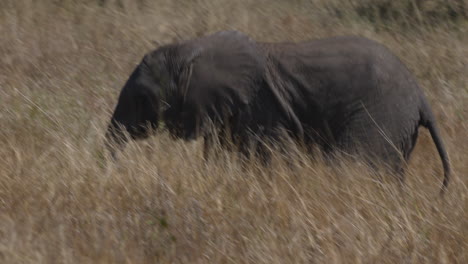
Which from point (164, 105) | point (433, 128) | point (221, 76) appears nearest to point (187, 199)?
point (164, 105)

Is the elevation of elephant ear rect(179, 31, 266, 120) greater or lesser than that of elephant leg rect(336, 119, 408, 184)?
greater

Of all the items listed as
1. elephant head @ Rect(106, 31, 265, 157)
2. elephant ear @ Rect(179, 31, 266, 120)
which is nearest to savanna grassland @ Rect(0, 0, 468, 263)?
elephant head @ Rect(106, 31, 265, 157)

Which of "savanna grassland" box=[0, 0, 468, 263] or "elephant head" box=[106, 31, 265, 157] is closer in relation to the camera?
"savanna grassland" box=[0, 0, 468, 263]

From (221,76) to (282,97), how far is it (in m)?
0.41

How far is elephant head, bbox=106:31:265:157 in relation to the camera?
6332 mm

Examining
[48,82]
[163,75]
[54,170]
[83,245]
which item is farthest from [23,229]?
[48,82]

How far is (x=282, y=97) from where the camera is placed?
6312 millimetres

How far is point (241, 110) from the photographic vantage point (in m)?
6.36

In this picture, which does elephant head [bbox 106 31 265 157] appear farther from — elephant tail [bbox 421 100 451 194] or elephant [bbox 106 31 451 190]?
elephant tail [bbox 421 100 451 194]

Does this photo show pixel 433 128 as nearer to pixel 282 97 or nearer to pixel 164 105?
pixel 282 97

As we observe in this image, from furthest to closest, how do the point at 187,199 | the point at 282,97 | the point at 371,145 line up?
1. the point at 282,97
2. the point at 371,145
3. the point at 187,199

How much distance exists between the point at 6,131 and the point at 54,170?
1076 mm

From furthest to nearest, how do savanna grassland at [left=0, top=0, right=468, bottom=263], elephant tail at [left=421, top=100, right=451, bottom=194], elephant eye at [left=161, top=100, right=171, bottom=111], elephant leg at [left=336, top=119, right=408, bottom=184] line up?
elephant eye at [left=161, top=100, right=171, bottom=111], elephant leg at [left=336, top=119, right=408, bottom=184], elephant tail at [left=421, top=100, right=451, bottom=194], savanna grassland at [left=0, top=0, right=468, bottom=263]

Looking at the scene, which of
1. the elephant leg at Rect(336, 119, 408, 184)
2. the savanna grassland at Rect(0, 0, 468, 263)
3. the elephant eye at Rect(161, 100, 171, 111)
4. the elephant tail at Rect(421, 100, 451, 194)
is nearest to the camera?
the savanna grassland at Rect(0, 0, 468, 263)
